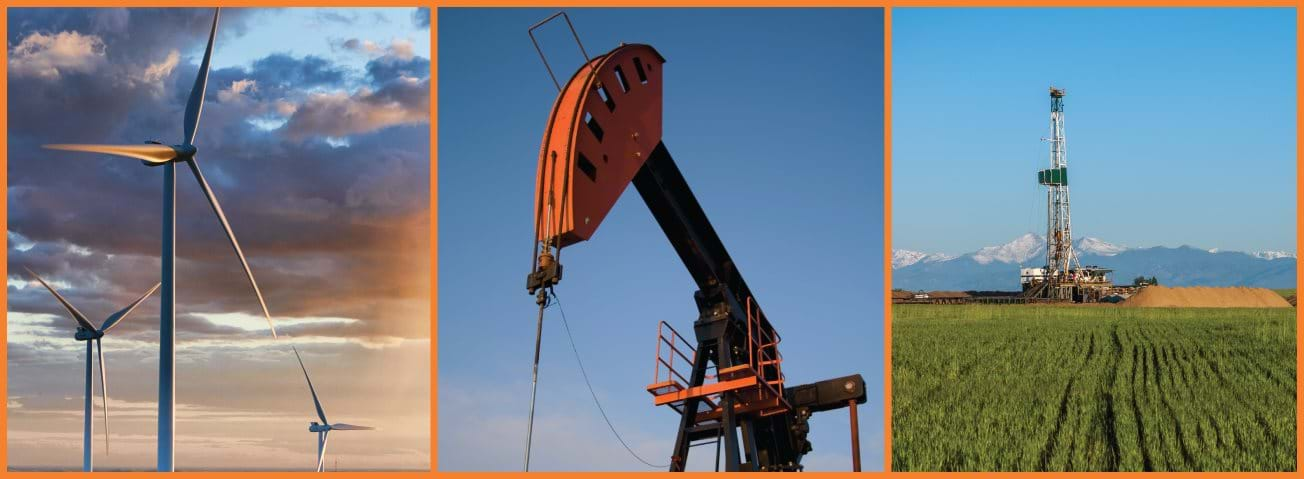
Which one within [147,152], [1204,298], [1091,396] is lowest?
[1091,396]

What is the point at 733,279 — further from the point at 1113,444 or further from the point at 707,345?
the point at 1113,444

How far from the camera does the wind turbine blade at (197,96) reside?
68.0 ft

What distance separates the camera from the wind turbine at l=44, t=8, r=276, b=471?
17703 millimetres

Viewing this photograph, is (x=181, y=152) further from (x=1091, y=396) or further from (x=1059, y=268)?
(x=1059, y=268)

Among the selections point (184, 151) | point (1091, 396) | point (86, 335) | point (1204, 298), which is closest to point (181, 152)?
point (184, 151)

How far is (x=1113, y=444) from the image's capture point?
17250 millimetres

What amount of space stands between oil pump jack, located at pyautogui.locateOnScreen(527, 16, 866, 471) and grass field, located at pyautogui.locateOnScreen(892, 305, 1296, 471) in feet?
8.77

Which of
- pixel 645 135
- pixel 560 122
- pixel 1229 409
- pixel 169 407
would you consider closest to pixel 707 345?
pixel 645 135

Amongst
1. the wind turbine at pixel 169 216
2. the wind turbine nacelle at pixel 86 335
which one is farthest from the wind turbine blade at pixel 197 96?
the wind turbine nacelle at pixel 86 335

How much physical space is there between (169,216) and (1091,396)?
16980 mm

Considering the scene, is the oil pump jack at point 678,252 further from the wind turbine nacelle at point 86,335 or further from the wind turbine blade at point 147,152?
the wind turbine nacelle at point 86,335

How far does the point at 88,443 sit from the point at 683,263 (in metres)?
17.9

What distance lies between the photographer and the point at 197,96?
21312mm

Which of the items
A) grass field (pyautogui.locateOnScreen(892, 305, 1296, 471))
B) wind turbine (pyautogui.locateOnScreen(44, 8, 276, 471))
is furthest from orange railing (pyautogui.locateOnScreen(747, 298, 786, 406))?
wind turbine (pyautogui.locateOnScreen(44, 8, 276, 471))
